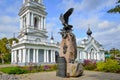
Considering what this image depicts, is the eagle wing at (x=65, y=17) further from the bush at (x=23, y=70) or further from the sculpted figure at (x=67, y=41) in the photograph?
the bush at (x=23, y=70)

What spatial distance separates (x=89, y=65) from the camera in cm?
2589

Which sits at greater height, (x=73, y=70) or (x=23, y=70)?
(x=73, y=70)

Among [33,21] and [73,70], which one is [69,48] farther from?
[33,21]

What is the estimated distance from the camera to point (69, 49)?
48.6ft

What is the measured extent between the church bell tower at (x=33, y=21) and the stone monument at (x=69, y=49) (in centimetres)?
3130

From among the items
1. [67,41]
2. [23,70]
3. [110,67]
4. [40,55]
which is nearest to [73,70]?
[67,41]

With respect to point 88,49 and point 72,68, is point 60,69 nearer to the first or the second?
point 72,68

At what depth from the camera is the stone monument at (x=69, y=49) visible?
14109 mm

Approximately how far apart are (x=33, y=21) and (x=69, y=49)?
37362mm

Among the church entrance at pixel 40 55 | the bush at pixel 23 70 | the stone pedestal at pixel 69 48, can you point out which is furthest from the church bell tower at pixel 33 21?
the stone pedestal at pixel 69 48

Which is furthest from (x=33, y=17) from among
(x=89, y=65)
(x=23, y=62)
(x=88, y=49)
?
(x=89, y=65)

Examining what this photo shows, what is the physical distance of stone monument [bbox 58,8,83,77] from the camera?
46.3 ft

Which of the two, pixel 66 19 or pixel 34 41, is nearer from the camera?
pixel 66 19

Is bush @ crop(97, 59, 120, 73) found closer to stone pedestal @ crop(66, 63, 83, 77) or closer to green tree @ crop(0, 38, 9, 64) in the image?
stone pedestal @ crop(66, 63, 83, 77)
